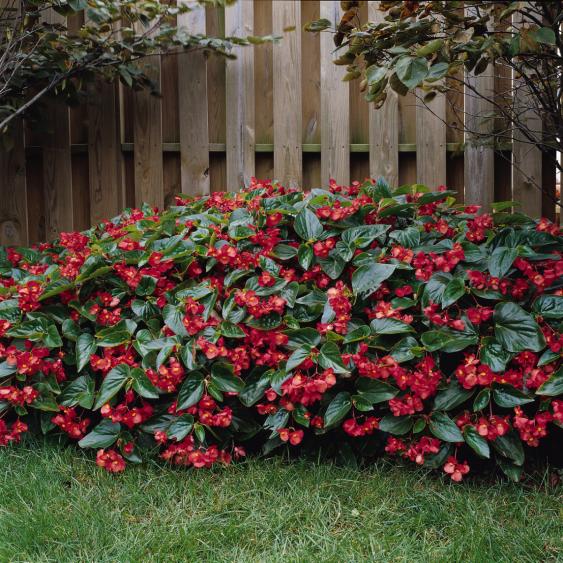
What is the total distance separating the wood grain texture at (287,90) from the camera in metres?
3.42

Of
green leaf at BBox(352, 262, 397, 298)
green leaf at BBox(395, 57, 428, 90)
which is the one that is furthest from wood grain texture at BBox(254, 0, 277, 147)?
green leaf at BBox(395, 57, 428, 90)

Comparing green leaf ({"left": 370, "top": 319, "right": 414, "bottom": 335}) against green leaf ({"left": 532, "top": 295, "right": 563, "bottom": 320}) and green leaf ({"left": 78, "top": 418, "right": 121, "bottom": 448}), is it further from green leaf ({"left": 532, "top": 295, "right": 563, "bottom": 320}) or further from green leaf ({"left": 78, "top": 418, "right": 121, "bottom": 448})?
green leaf ({"left": 78, "top": 418, "right": 121, "bottom": 448})

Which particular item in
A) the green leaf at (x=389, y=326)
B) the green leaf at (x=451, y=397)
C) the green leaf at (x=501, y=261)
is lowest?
the green leaf at (x=451, y=397)

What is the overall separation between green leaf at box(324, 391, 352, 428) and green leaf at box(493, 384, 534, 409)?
0.42 m

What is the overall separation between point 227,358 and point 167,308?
10.2 inches

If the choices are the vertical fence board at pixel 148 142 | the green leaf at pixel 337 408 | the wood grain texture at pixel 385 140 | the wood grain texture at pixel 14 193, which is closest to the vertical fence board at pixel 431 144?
the wood grain texture at pixel 385 140

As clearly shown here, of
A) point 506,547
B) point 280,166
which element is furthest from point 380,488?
point 280,166

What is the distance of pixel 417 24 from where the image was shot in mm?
1754

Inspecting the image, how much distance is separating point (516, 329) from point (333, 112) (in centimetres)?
188

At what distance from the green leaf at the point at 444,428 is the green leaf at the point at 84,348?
109cm

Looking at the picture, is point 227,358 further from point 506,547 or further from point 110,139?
point 110,139

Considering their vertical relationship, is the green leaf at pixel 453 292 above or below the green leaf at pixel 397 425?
above

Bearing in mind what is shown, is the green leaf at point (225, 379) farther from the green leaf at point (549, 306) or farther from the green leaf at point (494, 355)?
the green leaf at point (549, 306)

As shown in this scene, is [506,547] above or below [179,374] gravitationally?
below
